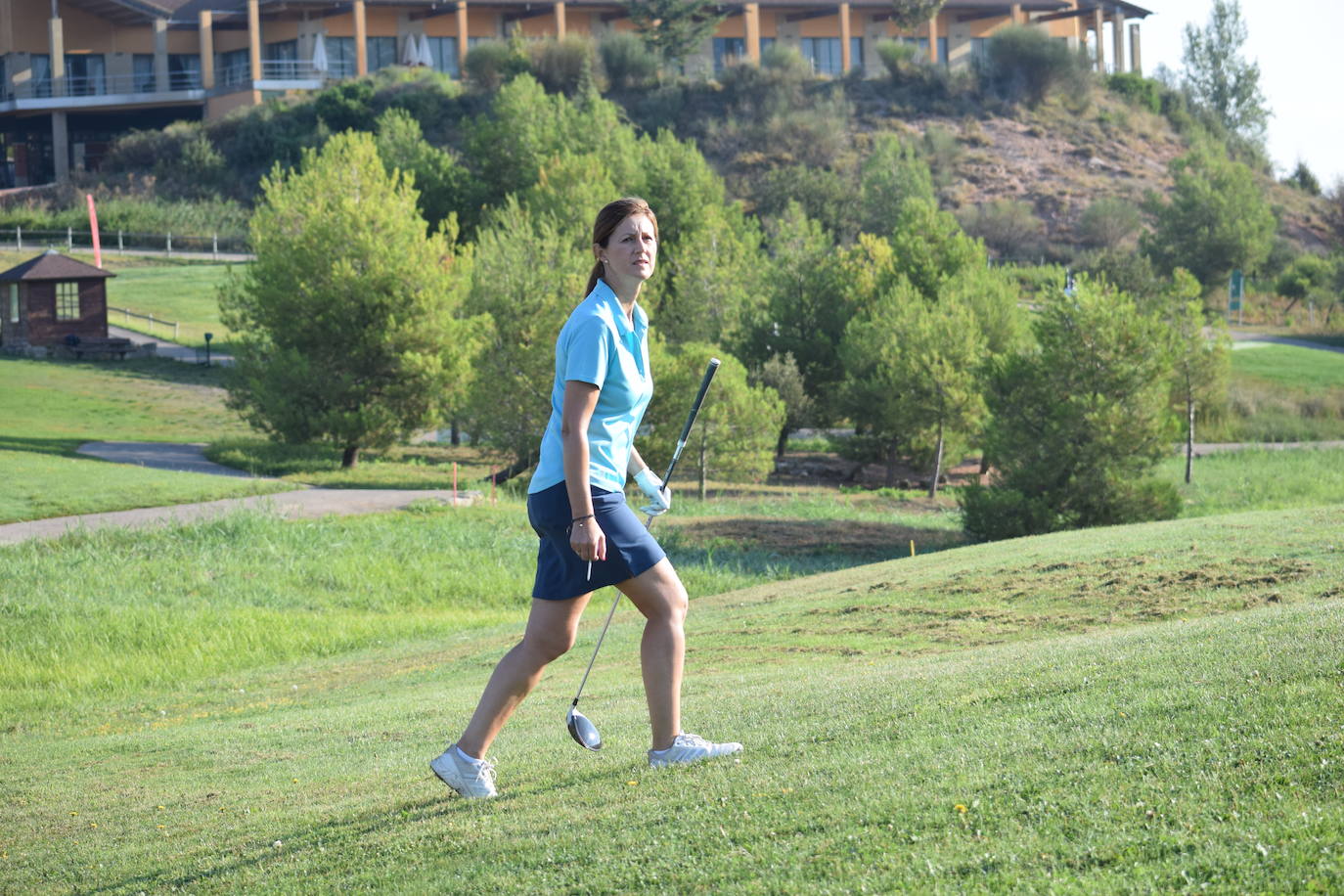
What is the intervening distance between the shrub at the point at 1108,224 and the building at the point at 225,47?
23.5m

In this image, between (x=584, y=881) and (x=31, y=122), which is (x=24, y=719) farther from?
(x=31, y=122)

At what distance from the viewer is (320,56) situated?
91.5 m

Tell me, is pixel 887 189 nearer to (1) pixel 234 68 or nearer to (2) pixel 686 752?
(1) pixel 234 68

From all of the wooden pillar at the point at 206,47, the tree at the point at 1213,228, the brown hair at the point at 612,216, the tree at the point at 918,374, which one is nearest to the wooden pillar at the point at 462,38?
the wooden pillar at the point at 206,47

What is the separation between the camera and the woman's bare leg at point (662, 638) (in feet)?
19.6

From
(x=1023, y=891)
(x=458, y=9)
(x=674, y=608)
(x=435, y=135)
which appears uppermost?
(x=458, y=9)

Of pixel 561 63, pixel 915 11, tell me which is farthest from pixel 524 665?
pixel 915 11

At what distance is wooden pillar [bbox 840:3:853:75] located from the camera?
97.9 meters

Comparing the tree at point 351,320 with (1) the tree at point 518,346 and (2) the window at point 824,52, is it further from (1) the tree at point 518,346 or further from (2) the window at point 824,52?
(2) the window at point 824,52

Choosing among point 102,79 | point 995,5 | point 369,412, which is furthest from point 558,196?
point 995,5

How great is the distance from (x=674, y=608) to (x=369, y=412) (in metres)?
33.1

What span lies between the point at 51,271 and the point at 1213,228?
54854 mm

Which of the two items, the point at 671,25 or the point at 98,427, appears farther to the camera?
the point at 671,25

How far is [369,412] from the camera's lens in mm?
38000
